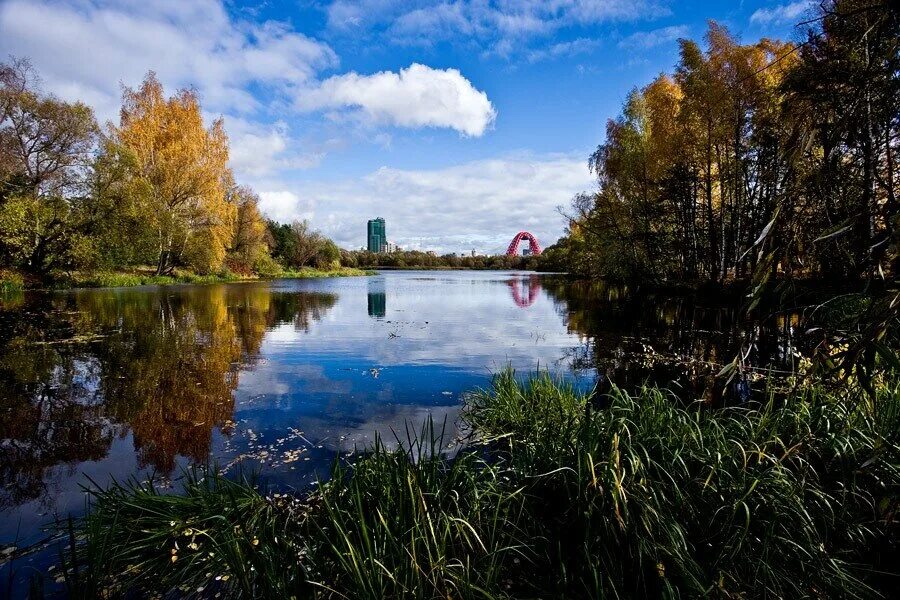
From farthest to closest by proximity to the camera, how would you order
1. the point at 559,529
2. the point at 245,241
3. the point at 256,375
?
the point at 245,241 < the point at 256,375 < the point at 559,529

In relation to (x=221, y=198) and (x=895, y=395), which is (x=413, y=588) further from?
(x=221, y=198)

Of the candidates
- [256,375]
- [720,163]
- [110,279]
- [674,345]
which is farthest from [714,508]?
[110,279]

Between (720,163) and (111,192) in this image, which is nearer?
(720,163)

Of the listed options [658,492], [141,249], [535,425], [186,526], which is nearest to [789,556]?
[658,492]

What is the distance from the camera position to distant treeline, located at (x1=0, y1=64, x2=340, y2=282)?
24922 mm

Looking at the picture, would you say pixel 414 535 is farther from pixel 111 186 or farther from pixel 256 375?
pixel 111 186

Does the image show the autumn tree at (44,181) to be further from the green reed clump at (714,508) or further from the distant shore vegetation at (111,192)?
the green reed clump at (714,508)

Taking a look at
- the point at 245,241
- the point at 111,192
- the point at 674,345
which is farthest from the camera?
the point at 245,241

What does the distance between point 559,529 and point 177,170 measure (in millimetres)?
37329

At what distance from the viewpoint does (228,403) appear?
7.32m

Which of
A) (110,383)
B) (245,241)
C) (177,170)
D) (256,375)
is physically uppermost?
(177,170)

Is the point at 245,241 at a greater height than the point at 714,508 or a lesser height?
greater

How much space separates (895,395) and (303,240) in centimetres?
7344

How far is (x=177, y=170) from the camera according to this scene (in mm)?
32625
